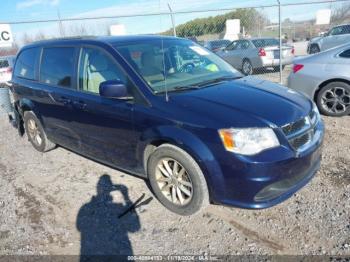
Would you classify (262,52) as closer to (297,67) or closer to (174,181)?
(297,67)

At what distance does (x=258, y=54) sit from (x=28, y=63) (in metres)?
9.26

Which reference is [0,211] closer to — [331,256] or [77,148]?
[77,148]

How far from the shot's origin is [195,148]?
3102 mm

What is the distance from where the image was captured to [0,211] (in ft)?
13.1

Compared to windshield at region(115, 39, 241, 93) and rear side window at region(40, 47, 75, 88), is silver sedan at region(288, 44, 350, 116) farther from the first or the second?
rear side window at region(40, 47, 75, 88)

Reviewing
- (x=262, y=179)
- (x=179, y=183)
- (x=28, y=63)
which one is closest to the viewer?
(x=262, y=179)

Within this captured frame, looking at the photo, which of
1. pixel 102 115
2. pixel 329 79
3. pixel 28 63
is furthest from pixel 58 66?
pixel 329 79

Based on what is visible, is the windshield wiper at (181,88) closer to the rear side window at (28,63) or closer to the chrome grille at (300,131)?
the chrome grille at (300,131)

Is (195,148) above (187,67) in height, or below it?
below

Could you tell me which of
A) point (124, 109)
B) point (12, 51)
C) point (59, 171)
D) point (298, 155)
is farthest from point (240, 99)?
point (12, 51)

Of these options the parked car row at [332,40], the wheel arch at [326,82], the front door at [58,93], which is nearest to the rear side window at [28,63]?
the front door at [58,93]

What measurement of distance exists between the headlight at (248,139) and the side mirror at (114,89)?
116 centimetres

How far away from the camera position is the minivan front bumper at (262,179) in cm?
293

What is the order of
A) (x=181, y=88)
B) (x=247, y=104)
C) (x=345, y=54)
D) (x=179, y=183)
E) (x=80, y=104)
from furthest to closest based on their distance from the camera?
(x=345, y=54) < (x=80, y=104) < (x=181, y=88) < (x=179, y=183) < (x=247, y=104)
